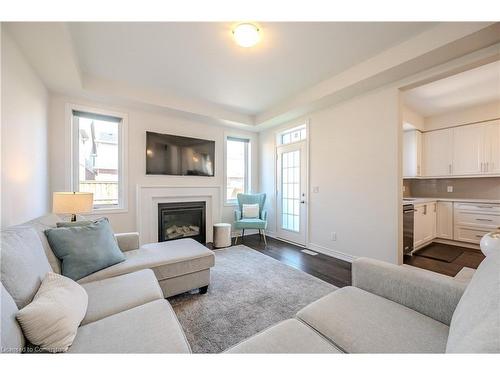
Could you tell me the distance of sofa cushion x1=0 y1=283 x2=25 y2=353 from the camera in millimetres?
698

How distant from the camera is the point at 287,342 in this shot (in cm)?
88

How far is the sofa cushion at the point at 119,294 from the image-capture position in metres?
1.15

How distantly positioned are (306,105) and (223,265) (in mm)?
2673

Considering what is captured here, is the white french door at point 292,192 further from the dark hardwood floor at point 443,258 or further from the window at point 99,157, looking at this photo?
the window at point 99,157

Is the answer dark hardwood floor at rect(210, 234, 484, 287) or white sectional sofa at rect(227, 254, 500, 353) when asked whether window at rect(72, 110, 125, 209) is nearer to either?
dark hardwood floor at rect(210, 234, 484, 287)

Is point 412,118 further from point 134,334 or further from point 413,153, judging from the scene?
point 134,334

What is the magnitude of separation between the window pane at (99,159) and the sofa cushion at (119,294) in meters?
2.24

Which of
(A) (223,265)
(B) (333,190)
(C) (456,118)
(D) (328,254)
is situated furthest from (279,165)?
(C) (456,118)

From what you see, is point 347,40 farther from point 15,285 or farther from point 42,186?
point 42,186

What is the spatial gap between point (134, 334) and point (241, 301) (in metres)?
1.19

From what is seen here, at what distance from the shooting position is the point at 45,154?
8.64 ft

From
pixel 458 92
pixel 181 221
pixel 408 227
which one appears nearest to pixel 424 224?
pixel 408 227

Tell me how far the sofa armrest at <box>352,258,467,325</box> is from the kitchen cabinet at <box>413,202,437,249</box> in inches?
107

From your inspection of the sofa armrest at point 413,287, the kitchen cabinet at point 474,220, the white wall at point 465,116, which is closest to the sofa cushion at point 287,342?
the sofa armrest at point 413,287
